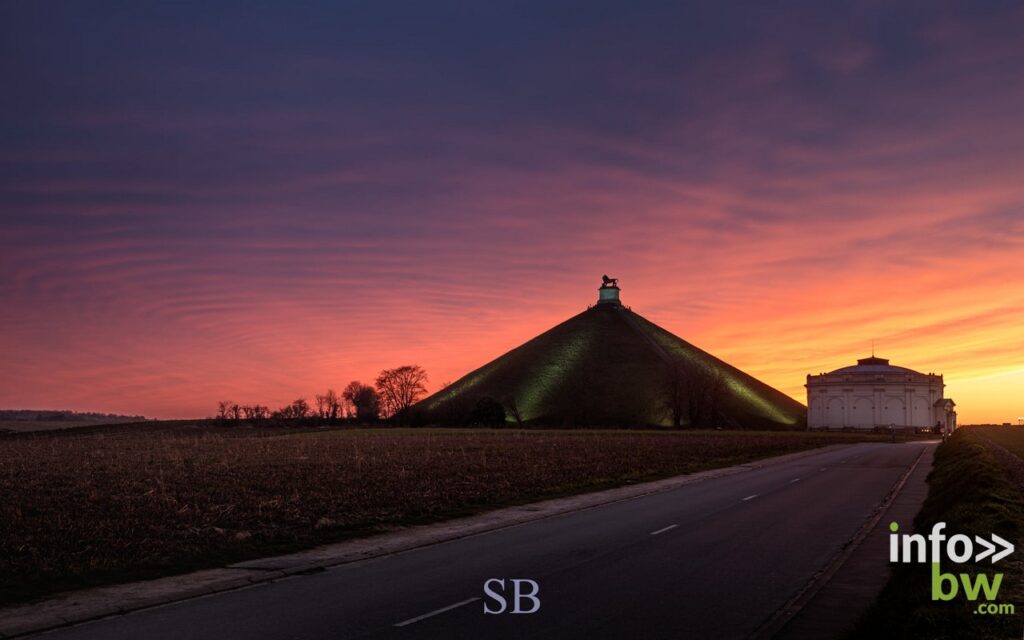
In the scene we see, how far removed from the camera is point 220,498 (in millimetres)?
27000

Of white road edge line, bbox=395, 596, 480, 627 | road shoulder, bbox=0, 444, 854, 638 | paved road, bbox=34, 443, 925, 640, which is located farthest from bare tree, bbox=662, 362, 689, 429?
white road edge line, bbox=395, 596, 480, 627

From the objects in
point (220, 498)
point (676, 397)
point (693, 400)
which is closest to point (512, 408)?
point (676, 397)

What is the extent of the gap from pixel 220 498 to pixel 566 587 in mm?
16848

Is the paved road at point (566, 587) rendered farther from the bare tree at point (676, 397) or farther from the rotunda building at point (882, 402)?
the rotunda building at point (882, 402)

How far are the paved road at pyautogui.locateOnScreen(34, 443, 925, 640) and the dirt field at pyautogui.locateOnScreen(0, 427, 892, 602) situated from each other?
3651 mm

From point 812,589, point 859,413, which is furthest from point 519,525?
point 859,413

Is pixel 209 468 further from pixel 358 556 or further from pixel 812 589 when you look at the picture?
pixel 812 589

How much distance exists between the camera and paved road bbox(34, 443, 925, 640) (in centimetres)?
1130

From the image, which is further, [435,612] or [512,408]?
[512,408]

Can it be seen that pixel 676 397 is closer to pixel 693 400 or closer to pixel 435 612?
pixel 693 400

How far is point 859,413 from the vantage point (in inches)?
7515

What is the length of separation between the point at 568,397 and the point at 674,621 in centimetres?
18299

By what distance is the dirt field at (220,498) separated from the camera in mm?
17500

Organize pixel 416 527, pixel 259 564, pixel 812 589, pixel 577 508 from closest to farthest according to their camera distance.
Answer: pixel 812 589 → pixel 259 564 → pixel 416 527 → pixel 577 508
